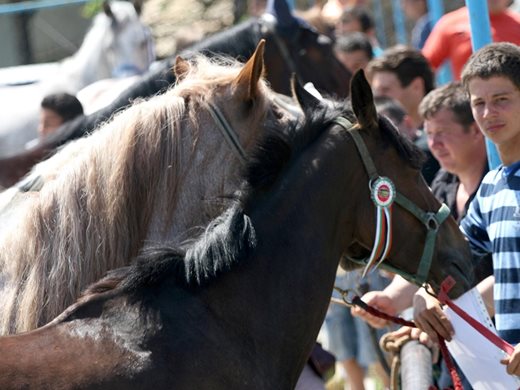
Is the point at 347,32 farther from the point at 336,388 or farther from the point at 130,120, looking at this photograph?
the point at 130,120

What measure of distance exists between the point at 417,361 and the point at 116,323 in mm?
1874

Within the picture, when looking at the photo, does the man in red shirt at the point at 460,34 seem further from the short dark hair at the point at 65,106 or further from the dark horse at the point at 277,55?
the short dark hair at the point at 65,106

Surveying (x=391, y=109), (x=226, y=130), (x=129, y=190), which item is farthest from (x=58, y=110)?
(x=129, y=190)

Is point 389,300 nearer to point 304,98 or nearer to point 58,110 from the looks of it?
point 304,98

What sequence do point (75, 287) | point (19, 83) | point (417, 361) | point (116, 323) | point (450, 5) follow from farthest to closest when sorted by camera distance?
point (450, 5) → point (19, 83) → point (417, 361) → point (75, 287) → point (116, 323)

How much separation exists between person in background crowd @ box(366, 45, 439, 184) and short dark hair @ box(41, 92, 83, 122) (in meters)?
1.93

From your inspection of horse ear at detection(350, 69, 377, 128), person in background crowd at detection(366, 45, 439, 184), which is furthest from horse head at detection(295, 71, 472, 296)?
person in background crowd at detection(366, 45, 439, 184)

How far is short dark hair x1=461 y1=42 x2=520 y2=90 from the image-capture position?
3688 millimetres

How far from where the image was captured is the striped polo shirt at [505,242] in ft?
11.6

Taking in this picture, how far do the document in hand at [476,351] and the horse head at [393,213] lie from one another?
0.07m

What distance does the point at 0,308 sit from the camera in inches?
139

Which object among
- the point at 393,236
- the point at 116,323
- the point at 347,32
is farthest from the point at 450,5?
the point at 116,323

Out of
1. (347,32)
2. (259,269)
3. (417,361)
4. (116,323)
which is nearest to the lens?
(116,323)

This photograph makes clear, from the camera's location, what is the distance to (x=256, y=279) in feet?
10.4
